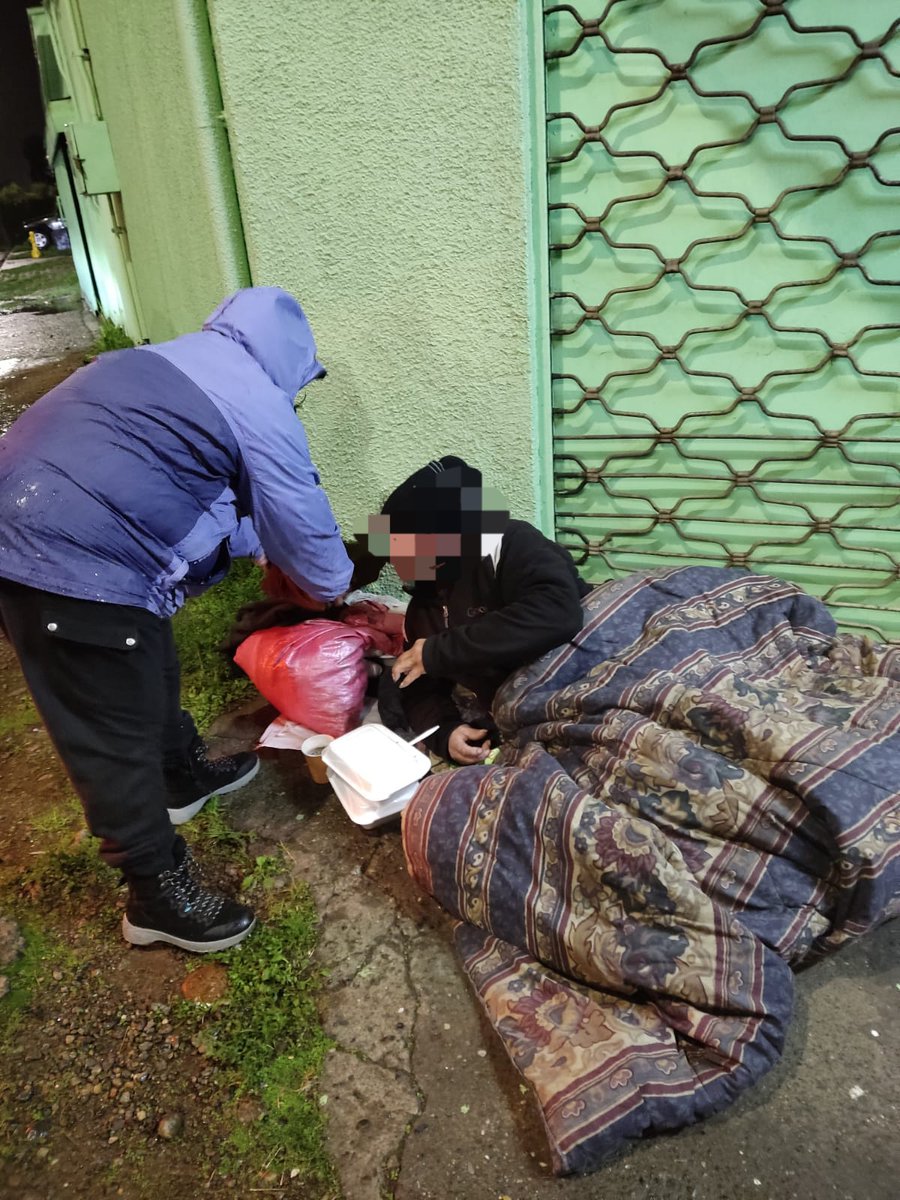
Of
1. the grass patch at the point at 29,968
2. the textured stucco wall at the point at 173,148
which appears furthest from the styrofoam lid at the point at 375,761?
the textured stucco wall at the point at 173,148

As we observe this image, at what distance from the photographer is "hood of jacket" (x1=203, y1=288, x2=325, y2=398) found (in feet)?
6.44

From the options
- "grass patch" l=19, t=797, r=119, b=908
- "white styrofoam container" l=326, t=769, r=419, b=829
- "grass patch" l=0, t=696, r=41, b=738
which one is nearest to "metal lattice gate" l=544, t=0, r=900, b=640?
"white styrofoam container" l=326, t=769, r=419, b=829

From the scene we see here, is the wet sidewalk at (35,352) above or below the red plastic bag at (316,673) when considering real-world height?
below

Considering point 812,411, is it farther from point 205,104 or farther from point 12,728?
point 12,728

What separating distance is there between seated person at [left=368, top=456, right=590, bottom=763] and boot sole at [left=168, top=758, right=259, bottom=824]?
52 cm

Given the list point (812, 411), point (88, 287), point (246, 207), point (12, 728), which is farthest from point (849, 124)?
point (88, 287)

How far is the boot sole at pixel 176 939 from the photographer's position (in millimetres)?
2117

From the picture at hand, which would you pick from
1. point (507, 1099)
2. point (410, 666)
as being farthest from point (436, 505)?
point (507, 1099)

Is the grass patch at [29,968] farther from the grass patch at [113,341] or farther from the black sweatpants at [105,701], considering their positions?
the grass patch at [113,341]

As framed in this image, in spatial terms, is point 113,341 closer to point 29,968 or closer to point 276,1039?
point 29,968

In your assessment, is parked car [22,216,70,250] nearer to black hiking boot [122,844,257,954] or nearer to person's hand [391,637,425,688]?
person's hand [391,637,425,688]

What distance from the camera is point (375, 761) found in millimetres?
2391

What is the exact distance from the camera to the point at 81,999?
2.08 meters

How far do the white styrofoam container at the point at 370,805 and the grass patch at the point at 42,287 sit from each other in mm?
11824
